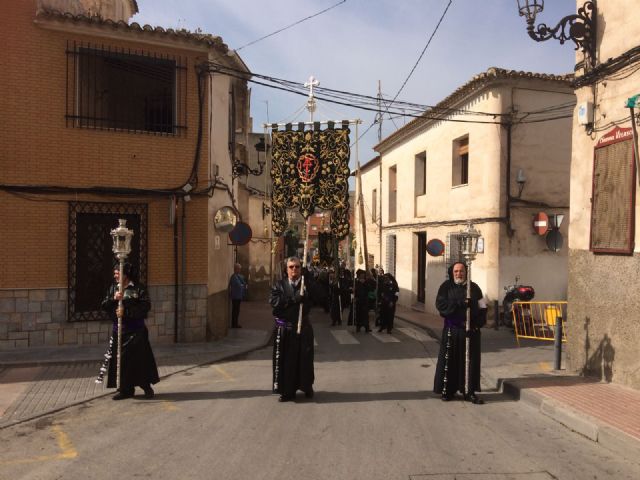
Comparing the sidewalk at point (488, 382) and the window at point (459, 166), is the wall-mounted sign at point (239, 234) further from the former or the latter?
the window at point (459, 166)

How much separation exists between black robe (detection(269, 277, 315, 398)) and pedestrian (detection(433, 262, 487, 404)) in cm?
163

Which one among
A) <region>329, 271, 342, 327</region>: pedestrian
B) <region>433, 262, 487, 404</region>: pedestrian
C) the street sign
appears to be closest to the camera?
<region>433, 262, 487, 404</region>: pedestrian

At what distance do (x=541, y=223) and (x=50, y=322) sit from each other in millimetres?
11464

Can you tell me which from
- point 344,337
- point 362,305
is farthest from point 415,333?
point 344,337

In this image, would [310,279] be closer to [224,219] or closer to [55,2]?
[224,219]

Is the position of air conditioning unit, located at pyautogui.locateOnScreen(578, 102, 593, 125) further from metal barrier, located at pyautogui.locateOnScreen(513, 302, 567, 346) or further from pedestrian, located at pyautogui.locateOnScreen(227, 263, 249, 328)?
pedestrian, located at pyautogui.locateOnScreen(227, 263, 249, 328)

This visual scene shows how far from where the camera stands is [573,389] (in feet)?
22.2

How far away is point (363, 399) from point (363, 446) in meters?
1.71

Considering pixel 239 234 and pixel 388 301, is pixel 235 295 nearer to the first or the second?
pixel 239 234

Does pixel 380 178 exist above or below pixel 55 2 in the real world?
below

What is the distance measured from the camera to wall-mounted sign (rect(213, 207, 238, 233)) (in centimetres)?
1115

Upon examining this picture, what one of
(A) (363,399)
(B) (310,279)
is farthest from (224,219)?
(A) (363,399)

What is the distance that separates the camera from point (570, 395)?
21.1 feet

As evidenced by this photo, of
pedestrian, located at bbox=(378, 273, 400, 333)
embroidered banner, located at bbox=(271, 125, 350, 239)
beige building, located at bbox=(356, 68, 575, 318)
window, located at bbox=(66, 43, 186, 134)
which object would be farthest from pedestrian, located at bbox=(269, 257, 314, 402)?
beige building, located at bbox=(356, 68, 575, 318)
